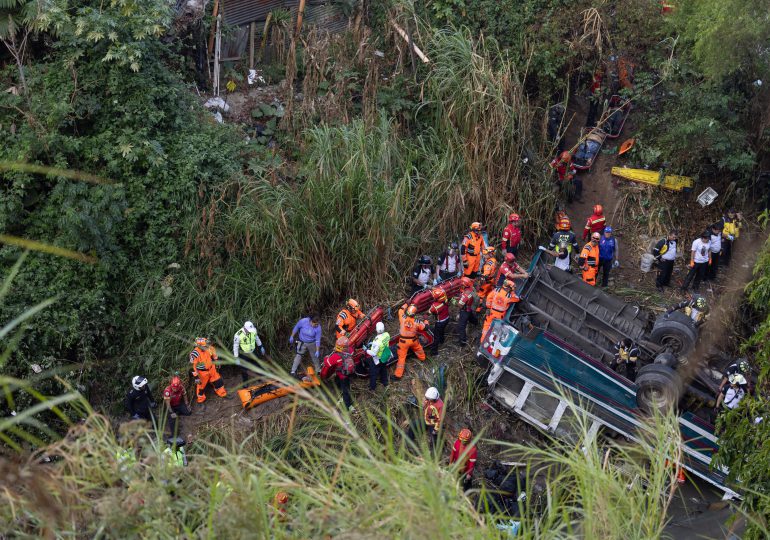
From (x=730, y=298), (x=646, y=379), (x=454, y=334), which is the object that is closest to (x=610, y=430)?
(x=646, y=379)

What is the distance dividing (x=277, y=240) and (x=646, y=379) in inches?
223

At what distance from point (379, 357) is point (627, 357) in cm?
343

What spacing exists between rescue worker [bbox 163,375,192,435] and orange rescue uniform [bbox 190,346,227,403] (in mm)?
222

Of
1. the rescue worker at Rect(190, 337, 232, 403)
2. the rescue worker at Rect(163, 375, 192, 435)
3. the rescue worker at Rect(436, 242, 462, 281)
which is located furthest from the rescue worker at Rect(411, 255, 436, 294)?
the rescue worker at Rect(163, 375, 192, 435)

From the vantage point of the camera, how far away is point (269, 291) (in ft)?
40.3

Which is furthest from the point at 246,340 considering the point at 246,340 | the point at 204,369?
the point at 204,369

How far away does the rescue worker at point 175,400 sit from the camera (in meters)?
11.0

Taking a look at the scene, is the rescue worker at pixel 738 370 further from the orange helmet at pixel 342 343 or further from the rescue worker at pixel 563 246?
the orange helmet at pixel 342 343

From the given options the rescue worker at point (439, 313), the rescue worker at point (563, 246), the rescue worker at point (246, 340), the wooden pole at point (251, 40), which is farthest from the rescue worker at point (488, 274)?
the wooden pole at point (251, 40)

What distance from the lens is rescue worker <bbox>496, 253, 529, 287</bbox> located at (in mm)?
11742

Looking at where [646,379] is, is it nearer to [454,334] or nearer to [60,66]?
[454,334]

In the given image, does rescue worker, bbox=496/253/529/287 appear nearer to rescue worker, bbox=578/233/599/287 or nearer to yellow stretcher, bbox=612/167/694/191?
rescue worker, bbox=578/233/599/287

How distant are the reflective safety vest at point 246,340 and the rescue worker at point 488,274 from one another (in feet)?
11.8

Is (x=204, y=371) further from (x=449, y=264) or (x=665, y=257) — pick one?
(x=665, y=257)
